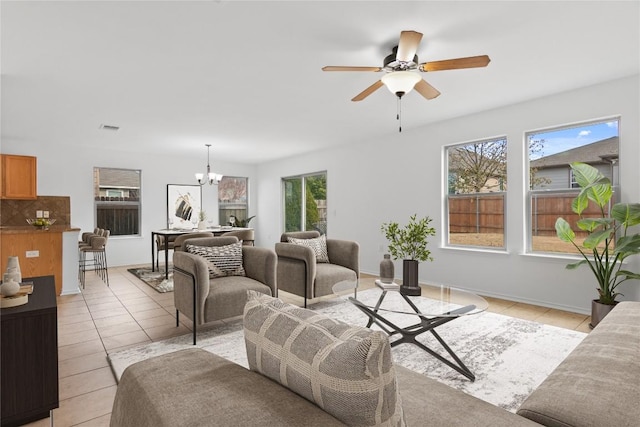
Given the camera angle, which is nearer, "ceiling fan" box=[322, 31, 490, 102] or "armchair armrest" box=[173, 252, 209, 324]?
"ceiling fan" box=[322, 31, 490, 102]

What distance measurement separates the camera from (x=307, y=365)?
0.80 metres

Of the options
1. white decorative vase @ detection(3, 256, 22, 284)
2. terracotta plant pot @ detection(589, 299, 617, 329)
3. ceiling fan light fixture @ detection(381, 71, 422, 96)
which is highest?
ceiling fan light fixture @ detection(381, 71, 422, 96)

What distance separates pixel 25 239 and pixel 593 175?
6593mm

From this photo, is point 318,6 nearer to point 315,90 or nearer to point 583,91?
point 315,90

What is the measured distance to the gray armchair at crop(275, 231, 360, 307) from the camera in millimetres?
3717

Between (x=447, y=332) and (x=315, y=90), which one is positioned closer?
(x=447, y=332)

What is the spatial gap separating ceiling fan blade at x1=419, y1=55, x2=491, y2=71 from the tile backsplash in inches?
273

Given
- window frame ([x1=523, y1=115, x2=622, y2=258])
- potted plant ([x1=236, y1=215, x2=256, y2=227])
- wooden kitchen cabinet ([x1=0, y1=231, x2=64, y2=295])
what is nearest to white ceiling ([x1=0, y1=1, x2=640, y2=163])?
window frame ([x1=523, y1=115, x2=622, y2=258])

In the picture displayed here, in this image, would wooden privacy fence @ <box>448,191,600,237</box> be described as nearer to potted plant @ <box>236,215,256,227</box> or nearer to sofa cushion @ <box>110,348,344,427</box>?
sofa cushion @ <box>110,348,344,427</box>

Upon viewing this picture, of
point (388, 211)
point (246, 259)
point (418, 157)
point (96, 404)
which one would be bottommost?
point (96, 404)

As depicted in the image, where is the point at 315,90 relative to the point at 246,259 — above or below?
above

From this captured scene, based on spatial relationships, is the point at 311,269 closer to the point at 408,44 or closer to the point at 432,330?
the point at 432,330

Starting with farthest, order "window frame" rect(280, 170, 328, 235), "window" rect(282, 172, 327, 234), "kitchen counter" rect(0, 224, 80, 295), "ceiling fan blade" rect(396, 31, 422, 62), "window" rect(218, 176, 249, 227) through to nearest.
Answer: "window" rect(218, 176, 249, 227)
"window" rect(282, 172, 327, 234)
"window frame" rect(280, 170, 328, 235)
"kitchen counter" rect(0, 224, 80, 295)
"ceiling fan blade" rect(396, 31, 422, 62)

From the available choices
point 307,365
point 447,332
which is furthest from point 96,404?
point 447,332
